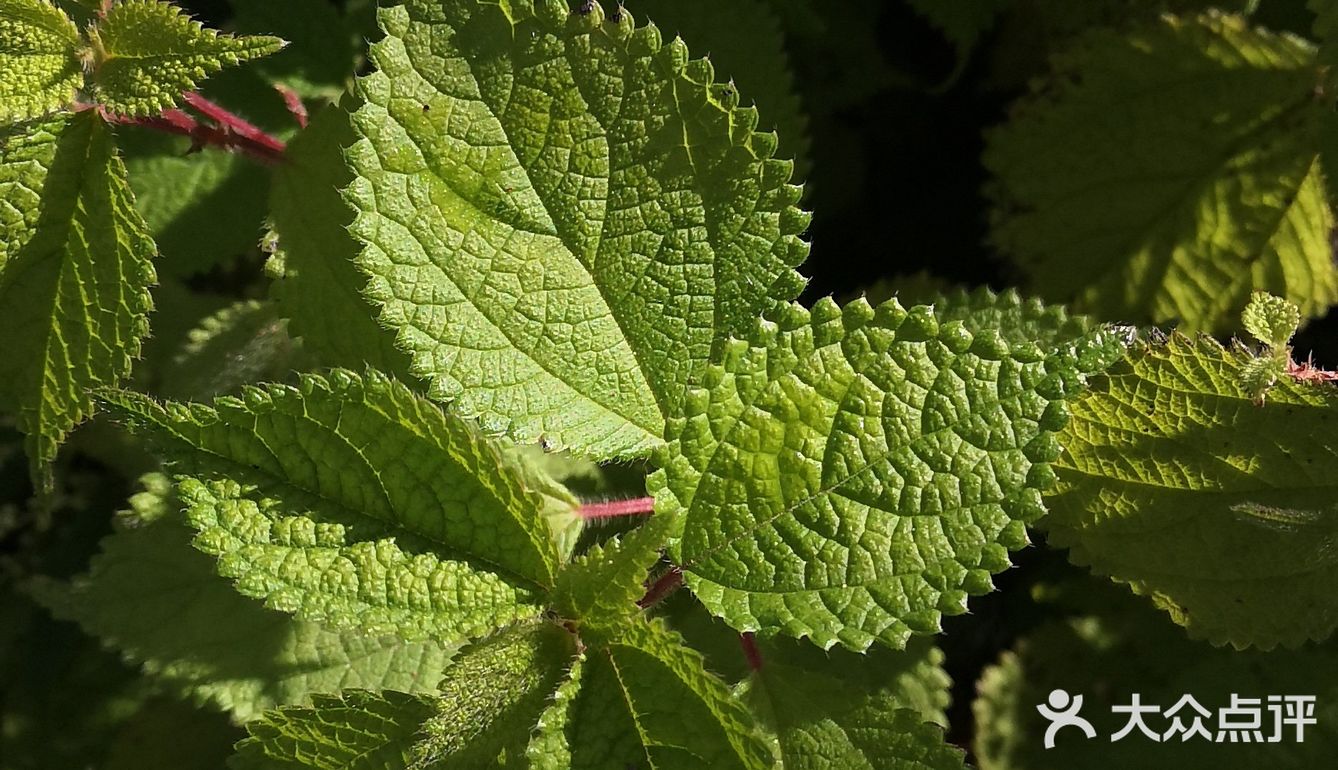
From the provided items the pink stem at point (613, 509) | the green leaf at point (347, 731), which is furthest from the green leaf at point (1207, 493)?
the green leaf at point (347, 731)

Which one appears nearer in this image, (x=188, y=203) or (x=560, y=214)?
(x=560, y=214)

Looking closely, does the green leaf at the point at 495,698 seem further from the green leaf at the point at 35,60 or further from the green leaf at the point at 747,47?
the green leaf at the point at 747,47

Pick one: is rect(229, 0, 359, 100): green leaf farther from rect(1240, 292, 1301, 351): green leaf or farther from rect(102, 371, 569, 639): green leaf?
rect(1240, 292, 1301, 351): green leaf

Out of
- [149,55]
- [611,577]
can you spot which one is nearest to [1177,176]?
[611,577]

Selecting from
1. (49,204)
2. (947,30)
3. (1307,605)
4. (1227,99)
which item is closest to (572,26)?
(49,204)

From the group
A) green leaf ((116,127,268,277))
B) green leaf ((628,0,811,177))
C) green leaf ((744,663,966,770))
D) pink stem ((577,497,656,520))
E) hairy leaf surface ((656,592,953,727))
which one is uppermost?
green leaf ((628,0,811,177))

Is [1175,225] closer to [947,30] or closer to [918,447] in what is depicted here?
[947,30]

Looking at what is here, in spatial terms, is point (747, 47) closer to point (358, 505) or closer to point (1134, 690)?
point (358, 505)

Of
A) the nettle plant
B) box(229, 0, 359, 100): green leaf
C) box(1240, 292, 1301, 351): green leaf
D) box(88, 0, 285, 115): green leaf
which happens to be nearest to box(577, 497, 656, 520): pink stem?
the nettle plant
